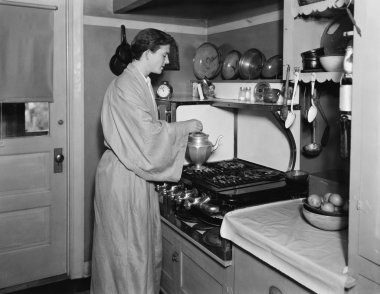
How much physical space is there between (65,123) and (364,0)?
2.36m

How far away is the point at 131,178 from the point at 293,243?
1.03 meters

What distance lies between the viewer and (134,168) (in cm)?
234

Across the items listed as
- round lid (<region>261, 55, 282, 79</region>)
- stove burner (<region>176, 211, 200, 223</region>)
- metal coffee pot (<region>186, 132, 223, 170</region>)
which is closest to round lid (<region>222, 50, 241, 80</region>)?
round lid (<region>261, 55, 282, 79</region>)

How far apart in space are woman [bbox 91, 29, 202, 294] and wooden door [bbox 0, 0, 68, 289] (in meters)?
0.83

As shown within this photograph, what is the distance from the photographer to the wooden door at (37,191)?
3.03 metres

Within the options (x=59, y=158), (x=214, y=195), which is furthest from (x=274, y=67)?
(x=59, y=158)

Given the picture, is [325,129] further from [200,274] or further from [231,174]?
[200,274]

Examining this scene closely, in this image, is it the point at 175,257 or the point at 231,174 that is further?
the point at 231,174

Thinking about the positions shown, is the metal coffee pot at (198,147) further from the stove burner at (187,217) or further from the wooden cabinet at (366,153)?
the wooden cabinet at (366,153)

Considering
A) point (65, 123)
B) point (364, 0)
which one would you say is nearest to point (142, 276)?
point (65, 123)

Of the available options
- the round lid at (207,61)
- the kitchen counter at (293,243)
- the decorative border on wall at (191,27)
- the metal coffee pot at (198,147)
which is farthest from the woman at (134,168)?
the round lid at (207,61)

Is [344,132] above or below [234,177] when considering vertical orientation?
above

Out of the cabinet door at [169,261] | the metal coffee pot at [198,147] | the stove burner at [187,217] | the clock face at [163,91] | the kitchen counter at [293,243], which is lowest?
the cabinet door at [169,261]

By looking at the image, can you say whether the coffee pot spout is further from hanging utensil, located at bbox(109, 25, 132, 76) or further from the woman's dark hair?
hanging utensil, located at bbox(109, 25, 132, 76)
